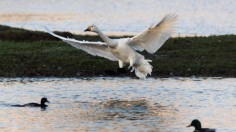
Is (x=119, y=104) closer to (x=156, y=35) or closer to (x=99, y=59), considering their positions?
(x=156, y=35)

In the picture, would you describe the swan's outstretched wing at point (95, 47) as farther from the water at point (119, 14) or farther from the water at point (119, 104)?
the water at point (119, 14)

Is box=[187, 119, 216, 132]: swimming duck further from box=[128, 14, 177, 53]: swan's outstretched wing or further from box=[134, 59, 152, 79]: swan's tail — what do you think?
box=[134, 59, 152, 79]: swan's tail

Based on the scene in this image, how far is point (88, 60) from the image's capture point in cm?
2262

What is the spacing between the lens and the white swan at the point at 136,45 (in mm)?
16344

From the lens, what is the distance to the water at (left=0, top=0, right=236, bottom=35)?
37.2m

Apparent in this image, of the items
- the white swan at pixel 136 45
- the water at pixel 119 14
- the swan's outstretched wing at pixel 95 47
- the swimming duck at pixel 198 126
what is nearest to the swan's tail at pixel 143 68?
the white swan at pixel 136 45

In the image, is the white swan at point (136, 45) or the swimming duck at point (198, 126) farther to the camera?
the white swan at point (136, 45)

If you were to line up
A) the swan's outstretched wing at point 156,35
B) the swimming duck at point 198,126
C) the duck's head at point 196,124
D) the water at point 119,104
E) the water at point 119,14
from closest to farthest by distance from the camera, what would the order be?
the swimming duck at point 198,126 → the duck's head at point 196,124 → the water at point 119,104 → the swan's outstretched wing at point 156,35 → the water at point 119,14

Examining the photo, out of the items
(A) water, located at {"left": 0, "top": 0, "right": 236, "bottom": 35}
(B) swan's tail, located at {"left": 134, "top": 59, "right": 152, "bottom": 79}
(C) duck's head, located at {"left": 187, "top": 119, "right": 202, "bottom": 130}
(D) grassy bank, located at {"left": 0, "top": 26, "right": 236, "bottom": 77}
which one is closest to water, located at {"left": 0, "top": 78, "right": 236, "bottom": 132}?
(C) duck's head, located at {"left": 187, "top": 119, "right": 202, "bottom": 130}

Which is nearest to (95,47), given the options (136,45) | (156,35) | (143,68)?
(136,45)

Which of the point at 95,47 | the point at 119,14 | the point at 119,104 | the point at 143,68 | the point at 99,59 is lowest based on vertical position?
the point at 119,104

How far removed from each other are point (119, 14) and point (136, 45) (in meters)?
Answer: 29.7

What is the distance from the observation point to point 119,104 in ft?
56.8

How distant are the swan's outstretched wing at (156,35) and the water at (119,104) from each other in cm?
123
